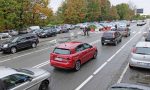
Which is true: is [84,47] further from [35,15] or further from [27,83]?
[35,15]

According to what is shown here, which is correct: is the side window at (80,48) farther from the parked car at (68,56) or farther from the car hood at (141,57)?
the car hood at (141,57)

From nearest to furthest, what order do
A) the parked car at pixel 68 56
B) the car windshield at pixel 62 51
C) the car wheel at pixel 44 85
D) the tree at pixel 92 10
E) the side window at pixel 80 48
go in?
1. the car wheel at pixel 44 85
2. the parked car at pixel 68 56
3. the car windshield at pixel 62 51
4. the side window at pixel 80 48
5. the tree at pixel 92 10

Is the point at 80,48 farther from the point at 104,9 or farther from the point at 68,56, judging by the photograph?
the point at 104,9

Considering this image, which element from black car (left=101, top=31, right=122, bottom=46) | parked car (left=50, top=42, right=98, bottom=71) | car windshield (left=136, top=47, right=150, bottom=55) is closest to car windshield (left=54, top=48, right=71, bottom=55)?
parked car (left=50, top=42, right=98, bottom=71)

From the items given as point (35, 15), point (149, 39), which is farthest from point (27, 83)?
point (35, 15)

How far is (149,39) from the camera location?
22.0 m

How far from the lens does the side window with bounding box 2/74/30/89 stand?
745cm

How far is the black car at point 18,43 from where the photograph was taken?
2080 centimetres

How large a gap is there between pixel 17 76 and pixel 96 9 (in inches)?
2955

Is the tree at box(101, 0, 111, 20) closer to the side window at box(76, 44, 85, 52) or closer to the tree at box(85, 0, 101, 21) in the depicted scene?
the tree at box(85, 0, 101, 21)

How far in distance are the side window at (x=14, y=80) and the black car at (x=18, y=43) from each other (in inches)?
521

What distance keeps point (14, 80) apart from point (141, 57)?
7.33m

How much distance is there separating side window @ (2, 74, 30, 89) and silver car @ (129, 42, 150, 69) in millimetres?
6603

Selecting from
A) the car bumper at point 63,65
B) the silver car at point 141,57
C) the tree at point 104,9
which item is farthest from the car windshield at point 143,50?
the tree at point 104,9
